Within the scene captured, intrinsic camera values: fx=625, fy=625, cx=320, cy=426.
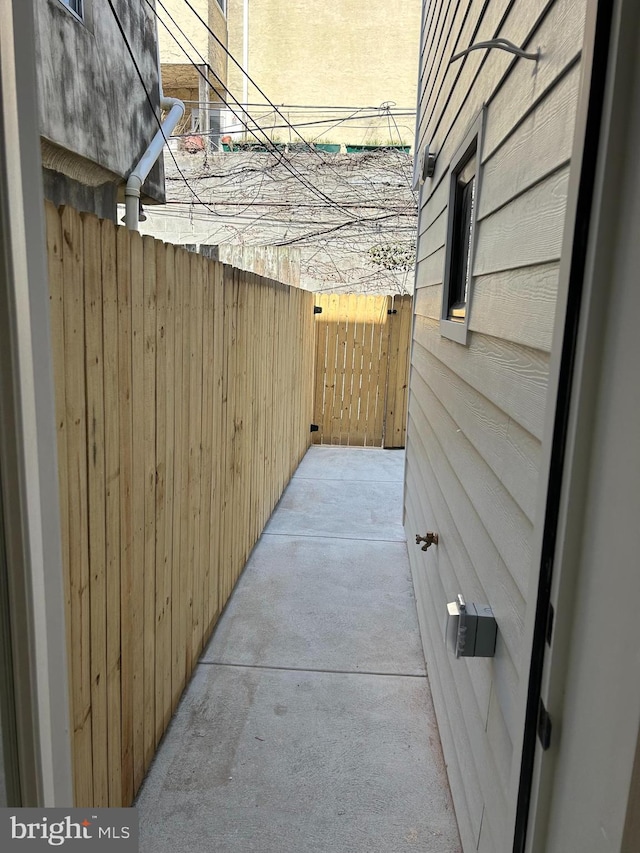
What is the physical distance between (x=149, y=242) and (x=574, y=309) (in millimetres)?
1519

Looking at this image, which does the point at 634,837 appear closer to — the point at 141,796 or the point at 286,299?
the point at 141,796

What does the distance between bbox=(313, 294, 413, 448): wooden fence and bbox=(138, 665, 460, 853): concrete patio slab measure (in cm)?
577

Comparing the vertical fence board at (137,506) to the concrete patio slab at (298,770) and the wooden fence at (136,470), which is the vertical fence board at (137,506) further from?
the concrete patio slab at (298,770)

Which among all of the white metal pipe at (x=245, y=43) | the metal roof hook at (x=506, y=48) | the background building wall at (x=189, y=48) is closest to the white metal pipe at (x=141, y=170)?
the metal roof hook at (x=506, y=48)

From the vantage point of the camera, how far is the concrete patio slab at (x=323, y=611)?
3193 mm

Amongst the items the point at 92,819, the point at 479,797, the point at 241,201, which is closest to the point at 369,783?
the point at 479,797

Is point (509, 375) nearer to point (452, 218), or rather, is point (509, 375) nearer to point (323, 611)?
point (452, 218)

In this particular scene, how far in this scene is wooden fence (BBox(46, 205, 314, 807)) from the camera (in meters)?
1.60

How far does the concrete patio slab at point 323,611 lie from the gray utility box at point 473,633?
59.7 inches

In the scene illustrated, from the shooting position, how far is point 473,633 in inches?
67.1

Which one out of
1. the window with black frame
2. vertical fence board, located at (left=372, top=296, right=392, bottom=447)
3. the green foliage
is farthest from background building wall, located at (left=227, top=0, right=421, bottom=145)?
the window with black frame

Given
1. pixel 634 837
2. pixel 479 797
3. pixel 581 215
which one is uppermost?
pixel 581 215

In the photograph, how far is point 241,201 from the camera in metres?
14.1

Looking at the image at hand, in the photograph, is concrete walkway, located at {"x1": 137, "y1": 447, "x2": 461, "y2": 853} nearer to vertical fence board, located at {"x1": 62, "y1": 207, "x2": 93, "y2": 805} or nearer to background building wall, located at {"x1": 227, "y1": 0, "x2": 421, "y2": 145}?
vertical fence board, located at {"x1": 62, "y1": 207, "x2": 93, "y2": 805}
